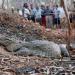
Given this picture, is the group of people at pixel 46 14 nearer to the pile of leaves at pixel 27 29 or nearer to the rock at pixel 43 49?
the pile of leaves at pixel 27 29

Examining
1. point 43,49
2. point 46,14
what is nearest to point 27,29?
point 46,14

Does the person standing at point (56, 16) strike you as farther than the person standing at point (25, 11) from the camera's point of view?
No

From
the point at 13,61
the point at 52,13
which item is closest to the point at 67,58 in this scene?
the point at 13,61

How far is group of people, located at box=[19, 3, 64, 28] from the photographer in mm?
14805

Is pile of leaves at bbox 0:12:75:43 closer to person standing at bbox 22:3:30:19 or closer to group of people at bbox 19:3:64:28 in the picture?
person standing at bbox 22:3:30:19

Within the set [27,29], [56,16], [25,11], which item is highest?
[25,11]

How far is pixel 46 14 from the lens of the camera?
49.3 ft

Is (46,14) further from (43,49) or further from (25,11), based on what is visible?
(43,49)

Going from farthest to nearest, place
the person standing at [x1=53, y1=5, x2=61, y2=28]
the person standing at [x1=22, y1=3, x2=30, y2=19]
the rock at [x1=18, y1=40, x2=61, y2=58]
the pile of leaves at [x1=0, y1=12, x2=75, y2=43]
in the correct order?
1. the person standing at [x1=22, y1=3, x2=30, y2=19]
2. the person standing at [x1=53, y1=5, x2=61, y2=28]
3. the pile of leaves at [x1=0, y1=12, x2=75, y2=43]
4. the rock at [x1=18, y1=40, x2=61, y2=58]

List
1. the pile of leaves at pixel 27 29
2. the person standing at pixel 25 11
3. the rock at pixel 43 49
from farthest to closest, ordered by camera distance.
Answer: the person standing at pixel 25 11 < the pile of leaves at pixel 27 29 < the rock at pixel 43 49

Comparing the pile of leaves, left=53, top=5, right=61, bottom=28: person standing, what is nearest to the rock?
the pile of leaves

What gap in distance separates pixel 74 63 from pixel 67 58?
79cm

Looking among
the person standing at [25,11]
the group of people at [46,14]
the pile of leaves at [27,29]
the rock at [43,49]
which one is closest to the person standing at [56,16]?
the group of people at [46,14]

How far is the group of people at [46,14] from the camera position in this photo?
583 inches
